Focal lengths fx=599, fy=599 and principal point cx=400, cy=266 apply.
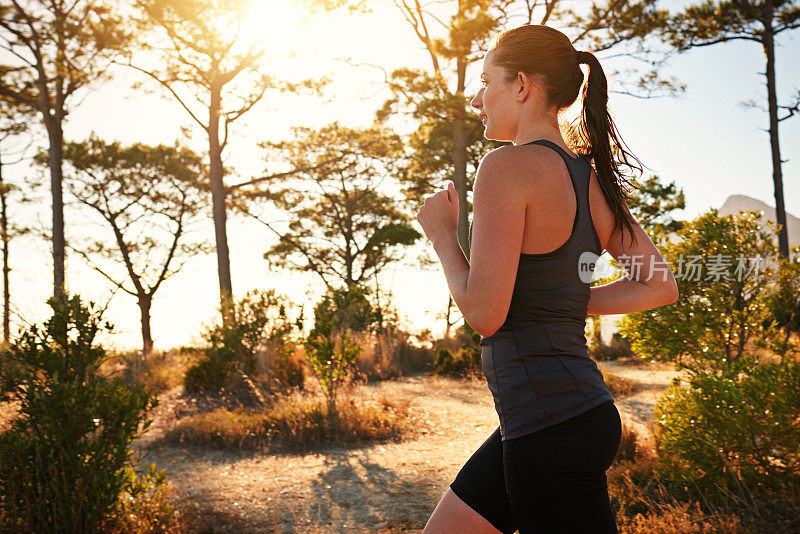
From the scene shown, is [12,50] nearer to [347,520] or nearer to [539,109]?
[347,520]

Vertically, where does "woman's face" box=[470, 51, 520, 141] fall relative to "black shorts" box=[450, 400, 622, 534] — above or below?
above

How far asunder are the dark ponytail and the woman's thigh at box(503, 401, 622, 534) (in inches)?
17.9

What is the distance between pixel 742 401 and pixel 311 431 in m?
4.25

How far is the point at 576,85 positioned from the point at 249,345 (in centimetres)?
931

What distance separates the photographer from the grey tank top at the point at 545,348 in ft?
3.67

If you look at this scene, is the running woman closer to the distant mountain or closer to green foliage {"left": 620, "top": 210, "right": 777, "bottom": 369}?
green foliage {"left": 620, "top": 210, "right": 777, "bottom": 369}

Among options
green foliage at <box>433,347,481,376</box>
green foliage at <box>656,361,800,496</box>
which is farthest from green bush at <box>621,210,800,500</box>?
green foliage at <box>433,347,481,376</box>

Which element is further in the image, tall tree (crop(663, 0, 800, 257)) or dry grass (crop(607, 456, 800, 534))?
tall tree (crop(663, 0, 800, 257))

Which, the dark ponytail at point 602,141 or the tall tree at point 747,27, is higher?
the tall tree at point 747,27

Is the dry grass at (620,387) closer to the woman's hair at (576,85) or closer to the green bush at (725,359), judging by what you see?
the green bush at (725,359)

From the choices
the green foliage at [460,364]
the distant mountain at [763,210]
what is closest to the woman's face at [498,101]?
the distant mountain at [763,210]

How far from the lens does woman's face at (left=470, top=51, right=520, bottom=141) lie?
1.26m

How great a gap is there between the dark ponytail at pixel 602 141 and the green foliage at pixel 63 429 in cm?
315

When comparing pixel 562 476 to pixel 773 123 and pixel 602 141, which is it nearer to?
pixel 602 141
